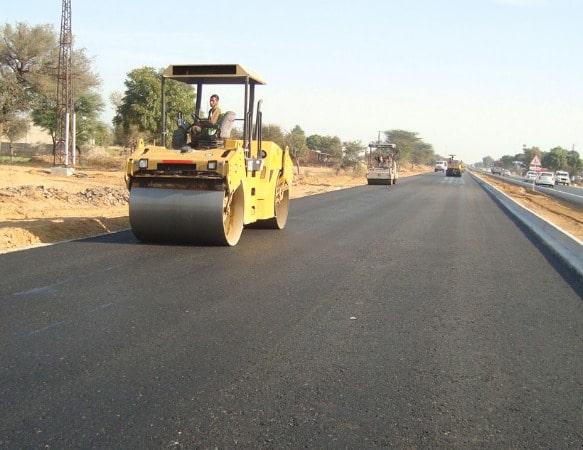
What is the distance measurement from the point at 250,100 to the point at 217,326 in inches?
223

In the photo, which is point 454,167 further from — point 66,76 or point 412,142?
point 412,142

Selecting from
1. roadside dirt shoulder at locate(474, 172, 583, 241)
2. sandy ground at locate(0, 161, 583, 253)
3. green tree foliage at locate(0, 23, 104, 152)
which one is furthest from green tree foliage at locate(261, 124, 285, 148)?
sandy ground at locate(0, 161, 583, 253)

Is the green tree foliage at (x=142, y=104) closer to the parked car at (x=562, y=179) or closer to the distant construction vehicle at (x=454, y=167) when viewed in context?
the distant construction vehicle at (x=454, y=167)

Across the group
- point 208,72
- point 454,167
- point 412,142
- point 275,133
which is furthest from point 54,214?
point 412,142

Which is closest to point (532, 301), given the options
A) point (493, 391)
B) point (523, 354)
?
point (523, 354)

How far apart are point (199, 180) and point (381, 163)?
1209 inches

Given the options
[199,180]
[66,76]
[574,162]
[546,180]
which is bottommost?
[546,180]

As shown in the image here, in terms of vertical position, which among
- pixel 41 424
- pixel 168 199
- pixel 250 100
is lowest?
pixel 41 424

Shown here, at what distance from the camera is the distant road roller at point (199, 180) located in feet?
27.1

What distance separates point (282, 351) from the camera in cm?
439

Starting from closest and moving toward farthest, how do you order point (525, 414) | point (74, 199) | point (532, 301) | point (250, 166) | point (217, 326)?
point (525, 414) → point (217, 326) → point (532, 301) → point (250, 166) → point (74, 199)

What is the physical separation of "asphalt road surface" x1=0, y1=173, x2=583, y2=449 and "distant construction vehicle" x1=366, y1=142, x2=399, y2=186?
29229mm

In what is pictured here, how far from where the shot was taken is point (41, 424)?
3113mm

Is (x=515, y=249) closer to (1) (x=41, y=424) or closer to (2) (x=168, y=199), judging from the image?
(2) (x=168, y=199)
